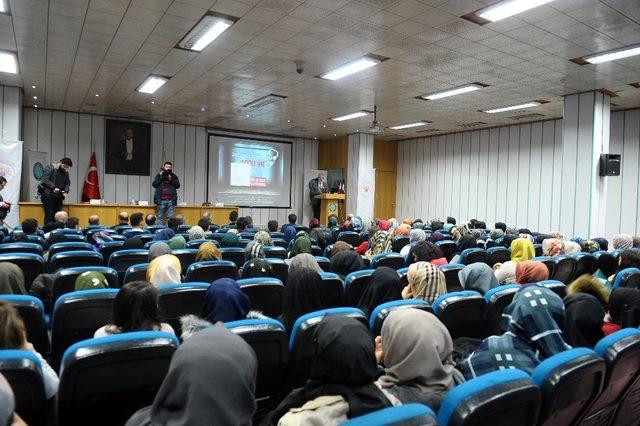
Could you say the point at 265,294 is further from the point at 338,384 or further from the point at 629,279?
the point at 629,279

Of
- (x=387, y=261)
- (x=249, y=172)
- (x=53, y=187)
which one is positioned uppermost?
(x=249, y=172)

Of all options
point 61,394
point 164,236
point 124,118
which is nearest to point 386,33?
point 164,236

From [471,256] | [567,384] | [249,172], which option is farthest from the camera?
[249,172]

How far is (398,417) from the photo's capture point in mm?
1267

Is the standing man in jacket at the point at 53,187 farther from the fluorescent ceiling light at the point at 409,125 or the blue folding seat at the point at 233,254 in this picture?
the fluorescent ceiling light at the point at 409,125

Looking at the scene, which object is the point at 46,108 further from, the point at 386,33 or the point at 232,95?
the point at 386,33

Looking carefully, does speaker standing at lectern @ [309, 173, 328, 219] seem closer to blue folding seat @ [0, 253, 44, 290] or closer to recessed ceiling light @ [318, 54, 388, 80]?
recessed ceiling light @ [318, 54, 388, 80]

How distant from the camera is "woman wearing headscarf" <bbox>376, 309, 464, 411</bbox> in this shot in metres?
1.76

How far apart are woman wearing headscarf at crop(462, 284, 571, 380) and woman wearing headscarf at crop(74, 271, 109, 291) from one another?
→ 9.14 ft

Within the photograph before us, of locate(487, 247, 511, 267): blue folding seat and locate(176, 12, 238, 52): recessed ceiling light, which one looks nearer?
locate(487, 247, 511, 267): blue folding seat

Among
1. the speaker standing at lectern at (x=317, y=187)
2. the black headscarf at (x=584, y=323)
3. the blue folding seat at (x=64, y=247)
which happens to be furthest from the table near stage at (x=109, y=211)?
the black headscarf at (x=584, y=323)

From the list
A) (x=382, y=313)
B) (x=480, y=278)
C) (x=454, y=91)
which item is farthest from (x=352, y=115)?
(x=382, y=313)

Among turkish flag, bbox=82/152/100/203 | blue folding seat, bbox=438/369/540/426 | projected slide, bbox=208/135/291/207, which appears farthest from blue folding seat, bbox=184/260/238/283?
projected slide, bbox=208/135/291/207

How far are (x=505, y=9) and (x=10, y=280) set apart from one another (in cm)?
624
